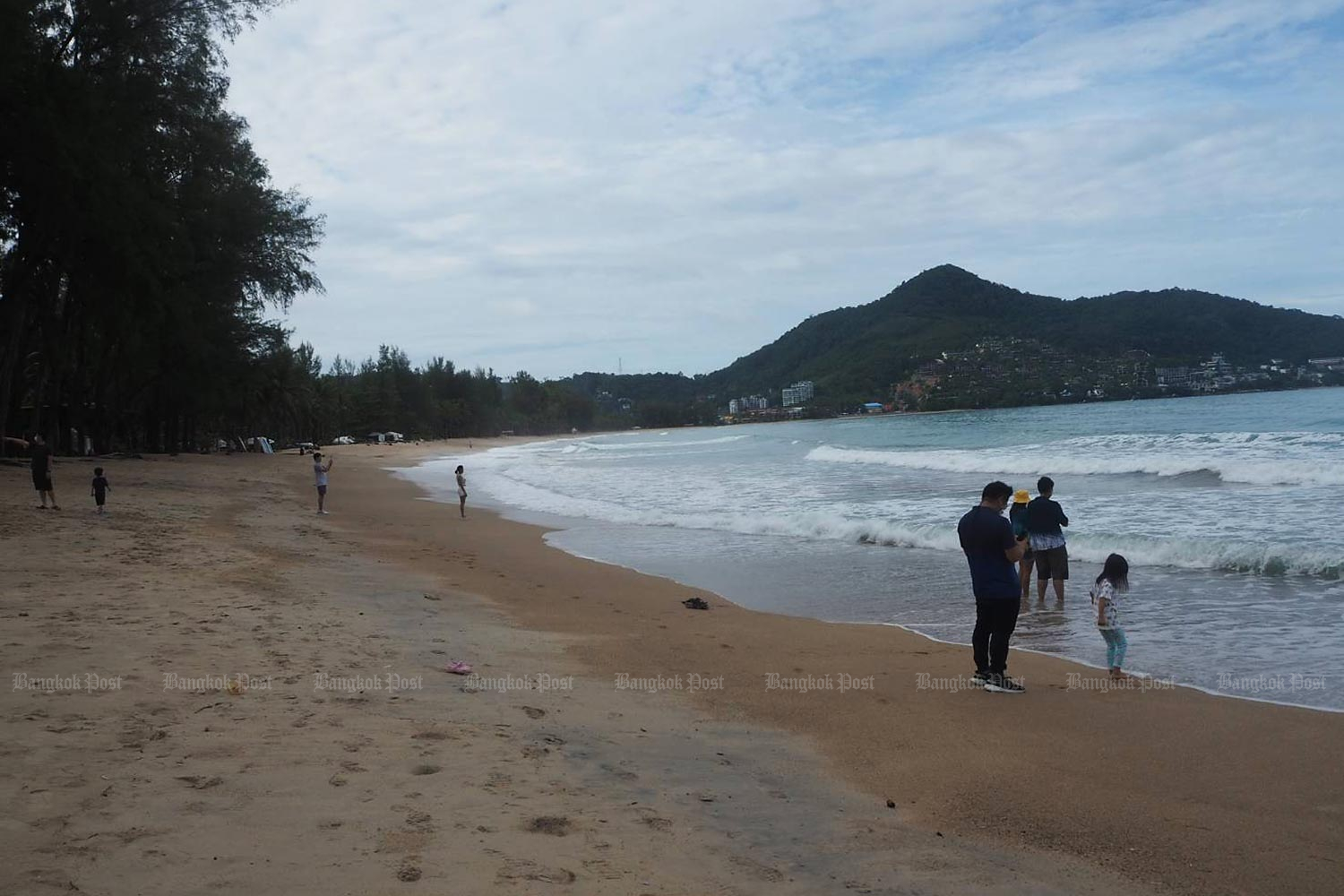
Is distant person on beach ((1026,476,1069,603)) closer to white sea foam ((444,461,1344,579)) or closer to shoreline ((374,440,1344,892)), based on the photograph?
shoreline ((374,440,1344,892))

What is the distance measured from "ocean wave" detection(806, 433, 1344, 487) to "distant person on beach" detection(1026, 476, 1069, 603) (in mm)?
12419

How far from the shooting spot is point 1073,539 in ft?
45.2

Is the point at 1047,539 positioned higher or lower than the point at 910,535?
higher

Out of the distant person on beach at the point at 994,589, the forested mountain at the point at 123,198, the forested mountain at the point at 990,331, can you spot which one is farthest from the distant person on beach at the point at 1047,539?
the forested mountain at the point at 990,331

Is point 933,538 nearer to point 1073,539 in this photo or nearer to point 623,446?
point 1073,539

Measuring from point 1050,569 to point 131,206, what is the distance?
70.6 feet

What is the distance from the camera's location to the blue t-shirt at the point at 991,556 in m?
6.84

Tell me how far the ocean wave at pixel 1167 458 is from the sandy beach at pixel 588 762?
1691 cm

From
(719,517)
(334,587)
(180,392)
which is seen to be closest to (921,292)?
(180,392)

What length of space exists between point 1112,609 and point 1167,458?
22943 mm

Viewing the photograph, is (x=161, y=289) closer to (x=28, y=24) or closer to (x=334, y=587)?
(x=28, y=24)

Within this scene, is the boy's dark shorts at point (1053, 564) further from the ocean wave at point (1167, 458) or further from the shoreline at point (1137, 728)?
the ocean wave at point (1167, 458)

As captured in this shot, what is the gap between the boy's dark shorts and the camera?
33.2 feet

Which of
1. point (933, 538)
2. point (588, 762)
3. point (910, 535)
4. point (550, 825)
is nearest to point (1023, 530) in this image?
point (933, 538)
